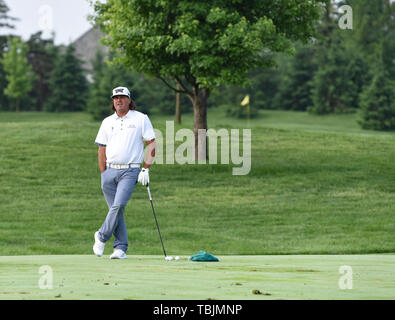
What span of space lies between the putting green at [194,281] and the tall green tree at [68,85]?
65.6 meters

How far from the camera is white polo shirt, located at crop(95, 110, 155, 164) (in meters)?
9.34

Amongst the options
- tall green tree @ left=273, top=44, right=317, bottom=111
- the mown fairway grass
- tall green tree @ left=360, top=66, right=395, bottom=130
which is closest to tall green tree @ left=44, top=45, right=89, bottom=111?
tall green tree @ left=273, top=44, right=317, bottom=111

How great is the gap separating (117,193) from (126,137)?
782 mm

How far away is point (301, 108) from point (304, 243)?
2313 inches

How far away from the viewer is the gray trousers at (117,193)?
30.8 ft

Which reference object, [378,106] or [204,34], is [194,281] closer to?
[204,34]

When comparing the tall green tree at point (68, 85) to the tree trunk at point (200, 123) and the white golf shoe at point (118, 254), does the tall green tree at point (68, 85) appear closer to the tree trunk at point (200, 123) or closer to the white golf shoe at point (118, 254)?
the tree trunk at point (200, 123)

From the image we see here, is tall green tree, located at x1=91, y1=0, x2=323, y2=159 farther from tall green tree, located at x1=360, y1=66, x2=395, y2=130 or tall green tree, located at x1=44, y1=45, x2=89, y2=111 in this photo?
tall green tree, located at x1=44, y1=45, x2=89, y2=111

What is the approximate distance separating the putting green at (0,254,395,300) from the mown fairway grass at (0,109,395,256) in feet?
22.2

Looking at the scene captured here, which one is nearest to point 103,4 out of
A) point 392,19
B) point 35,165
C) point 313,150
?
point 35,165

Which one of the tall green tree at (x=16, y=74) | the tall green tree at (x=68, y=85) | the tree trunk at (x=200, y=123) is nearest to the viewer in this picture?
the tree trunk at (x=200, y=123)

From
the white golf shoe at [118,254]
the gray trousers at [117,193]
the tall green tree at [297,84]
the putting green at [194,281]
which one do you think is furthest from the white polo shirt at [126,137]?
the tall green tree at [297,84]

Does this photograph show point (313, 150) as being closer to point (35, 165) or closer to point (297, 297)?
point (35, 165)

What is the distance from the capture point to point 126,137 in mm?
9344
